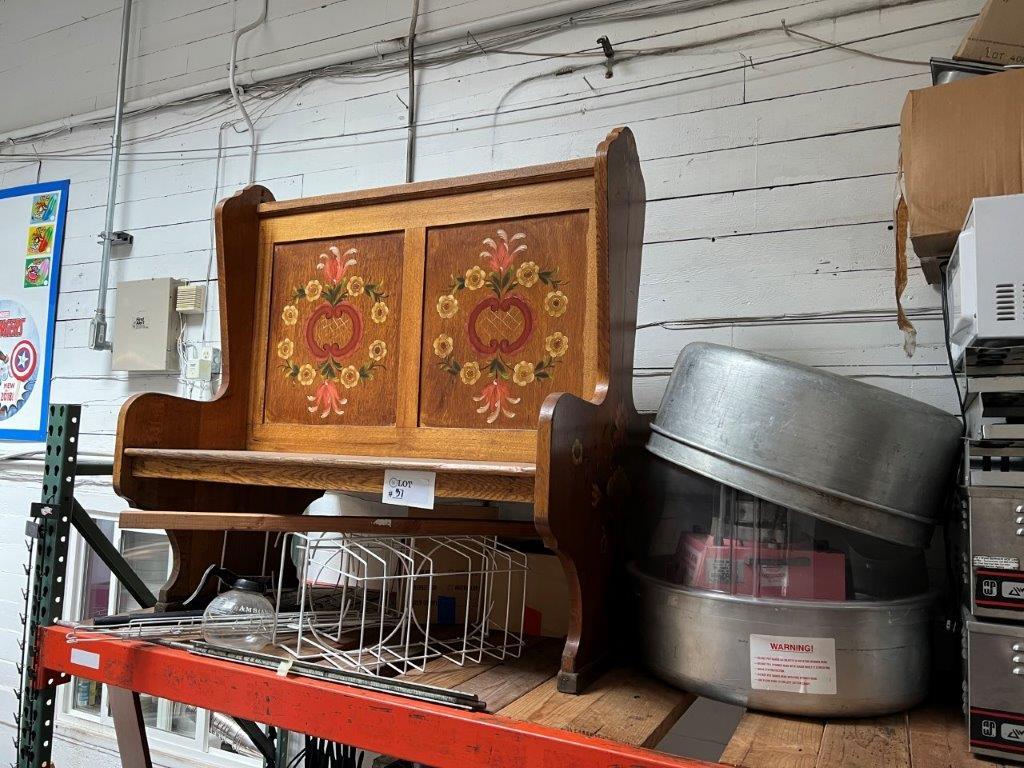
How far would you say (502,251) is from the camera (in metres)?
1.34

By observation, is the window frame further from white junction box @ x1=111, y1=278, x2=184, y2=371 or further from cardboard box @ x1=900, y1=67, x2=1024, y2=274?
cardboard box @ x1=900, y1=67, x2=1024, y2=274

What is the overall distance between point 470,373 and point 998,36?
931 millimetres

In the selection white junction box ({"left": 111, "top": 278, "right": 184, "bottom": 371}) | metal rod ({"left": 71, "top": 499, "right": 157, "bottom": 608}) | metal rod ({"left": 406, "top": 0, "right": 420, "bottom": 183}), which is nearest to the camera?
metal rod ({"left": 71, "top": 499, "right": 157, "bottom": 608})

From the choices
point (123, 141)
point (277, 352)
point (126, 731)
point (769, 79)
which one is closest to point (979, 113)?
point (769, 79)

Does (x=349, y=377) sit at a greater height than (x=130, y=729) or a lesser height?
greater

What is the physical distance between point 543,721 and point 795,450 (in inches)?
18.6

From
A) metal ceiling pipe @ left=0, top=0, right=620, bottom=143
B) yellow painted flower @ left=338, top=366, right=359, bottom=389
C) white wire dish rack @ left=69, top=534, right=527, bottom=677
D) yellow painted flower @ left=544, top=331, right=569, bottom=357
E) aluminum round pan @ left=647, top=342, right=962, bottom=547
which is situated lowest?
white wire dish rack @ left=69, top=534, right=527, bottom=677

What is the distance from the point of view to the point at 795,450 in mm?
1002

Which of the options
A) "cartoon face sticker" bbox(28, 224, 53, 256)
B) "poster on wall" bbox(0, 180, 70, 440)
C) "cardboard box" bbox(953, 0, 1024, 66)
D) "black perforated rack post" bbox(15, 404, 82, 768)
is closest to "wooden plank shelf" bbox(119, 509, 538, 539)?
"black perforated rack post" bbox(15, 404, 82, 768)

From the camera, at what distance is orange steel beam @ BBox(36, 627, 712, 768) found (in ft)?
2.92

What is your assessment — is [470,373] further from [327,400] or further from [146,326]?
→ [146,326]

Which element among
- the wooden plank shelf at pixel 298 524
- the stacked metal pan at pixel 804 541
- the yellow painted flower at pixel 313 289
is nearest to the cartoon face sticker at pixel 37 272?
the yellow painted flower at pixel 313 289

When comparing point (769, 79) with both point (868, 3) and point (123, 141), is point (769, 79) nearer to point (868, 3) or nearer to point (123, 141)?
point (868, 3)

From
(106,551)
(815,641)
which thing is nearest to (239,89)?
(106,551)
